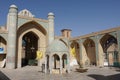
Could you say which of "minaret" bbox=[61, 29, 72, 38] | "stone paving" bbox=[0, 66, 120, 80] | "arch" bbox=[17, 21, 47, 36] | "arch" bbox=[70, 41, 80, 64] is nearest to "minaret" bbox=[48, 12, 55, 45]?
"arch" bbox=[17, 21, 47, 36]

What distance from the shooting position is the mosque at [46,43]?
1703 centimetres

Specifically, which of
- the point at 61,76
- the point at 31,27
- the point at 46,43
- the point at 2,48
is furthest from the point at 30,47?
the point at 61,76

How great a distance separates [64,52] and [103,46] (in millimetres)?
10952

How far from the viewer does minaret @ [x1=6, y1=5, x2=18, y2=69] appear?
20125mm

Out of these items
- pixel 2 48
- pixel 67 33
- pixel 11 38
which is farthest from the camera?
pixel 67 33

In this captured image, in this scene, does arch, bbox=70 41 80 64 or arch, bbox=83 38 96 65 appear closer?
arch, bbox=83 38 96 65

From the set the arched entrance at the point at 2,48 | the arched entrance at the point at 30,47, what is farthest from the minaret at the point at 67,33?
the arched entrance at the point at 2,48

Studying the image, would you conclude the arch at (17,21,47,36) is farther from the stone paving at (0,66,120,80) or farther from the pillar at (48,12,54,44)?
the stone paving at (0,66,120,80)

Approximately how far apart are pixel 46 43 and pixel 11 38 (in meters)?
6.17

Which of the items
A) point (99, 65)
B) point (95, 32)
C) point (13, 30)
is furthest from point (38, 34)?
point (99, 65)

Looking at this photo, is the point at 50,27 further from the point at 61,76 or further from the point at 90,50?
the point at 61,76

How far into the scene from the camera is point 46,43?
24.8 meters

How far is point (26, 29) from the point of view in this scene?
23.3 m

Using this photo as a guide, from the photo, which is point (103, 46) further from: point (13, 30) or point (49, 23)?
point (13, 30)
